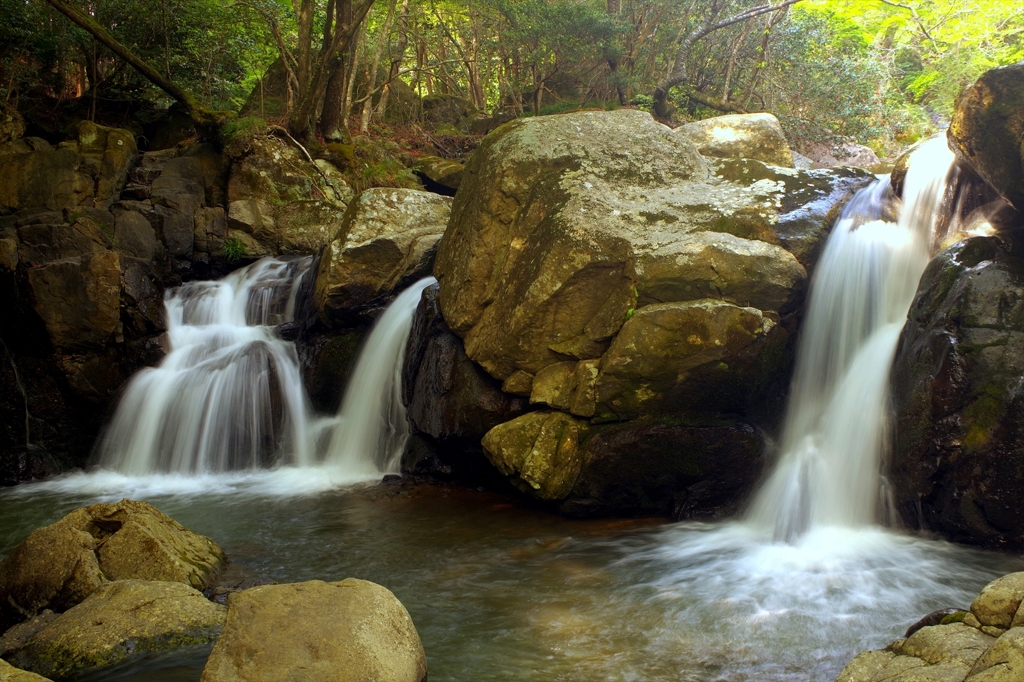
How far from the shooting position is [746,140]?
9.21m

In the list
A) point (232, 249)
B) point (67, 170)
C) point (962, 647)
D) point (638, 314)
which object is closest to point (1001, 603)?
point (962, 647)

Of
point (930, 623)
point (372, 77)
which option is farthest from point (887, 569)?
point (372, 77)

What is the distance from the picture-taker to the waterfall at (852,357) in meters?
5.78

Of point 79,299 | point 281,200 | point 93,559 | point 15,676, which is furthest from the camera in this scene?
point 281,200

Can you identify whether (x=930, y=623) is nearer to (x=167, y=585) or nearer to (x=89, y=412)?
(x=167, y=585)

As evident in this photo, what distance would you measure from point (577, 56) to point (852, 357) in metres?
11.0

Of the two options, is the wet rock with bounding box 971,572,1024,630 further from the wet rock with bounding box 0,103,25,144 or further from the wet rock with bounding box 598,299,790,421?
the wet rock with bounding box 0,103,25,144

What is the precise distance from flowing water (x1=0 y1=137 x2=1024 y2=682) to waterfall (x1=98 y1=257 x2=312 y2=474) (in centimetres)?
3

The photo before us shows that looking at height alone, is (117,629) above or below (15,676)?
below

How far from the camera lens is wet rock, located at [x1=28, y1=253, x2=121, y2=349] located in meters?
9.34

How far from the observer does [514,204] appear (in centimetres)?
761

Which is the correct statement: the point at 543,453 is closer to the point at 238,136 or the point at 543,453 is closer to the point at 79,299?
the point at 79,299

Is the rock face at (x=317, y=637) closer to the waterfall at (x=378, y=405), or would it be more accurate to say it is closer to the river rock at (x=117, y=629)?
the river rock at (x=117, y=629)

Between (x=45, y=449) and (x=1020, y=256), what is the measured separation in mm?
10506
